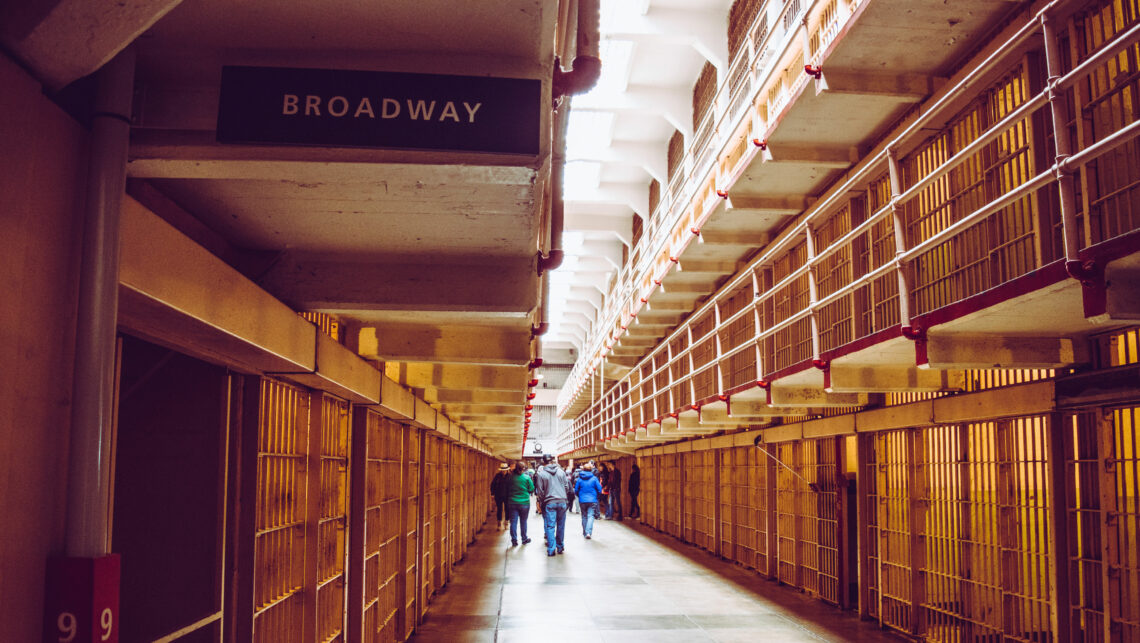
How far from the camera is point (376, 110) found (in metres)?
2.66

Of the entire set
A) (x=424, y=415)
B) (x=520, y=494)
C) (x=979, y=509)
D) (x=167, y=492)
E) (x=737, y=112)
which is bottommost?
(x=520, y=494)

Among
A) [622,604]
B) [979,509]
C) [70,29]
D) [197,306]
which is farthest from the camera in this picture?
[622,604]

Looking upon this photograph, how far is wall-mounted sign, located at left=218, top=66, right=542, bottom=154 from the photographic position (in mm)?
2625

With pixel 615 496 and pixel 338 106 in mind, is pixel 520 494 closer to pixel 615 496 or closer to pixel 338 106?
pixel 615 496

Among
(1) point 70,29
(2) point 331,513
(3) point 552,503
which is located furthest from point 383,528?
(3) point 552,503

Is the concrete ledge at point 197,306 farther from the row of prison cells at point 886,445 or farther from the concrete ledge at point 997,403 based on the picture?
the concrete ledge at point 997,403

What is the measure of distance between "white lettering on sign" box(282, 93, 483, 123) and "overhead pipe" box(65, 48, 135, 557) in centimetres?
48

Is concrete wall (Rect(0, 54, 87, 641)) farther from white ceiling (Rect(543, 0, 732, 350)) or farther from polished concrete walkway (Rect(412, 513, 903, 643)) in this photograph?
white ceiling (Rect(543, 0, 732, 350))

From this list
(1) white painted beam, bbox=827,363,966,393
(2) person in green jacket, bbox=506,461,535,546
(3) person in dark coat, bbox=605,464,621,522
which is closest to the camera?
(1) white painted beam, bbox=827,363,966,393

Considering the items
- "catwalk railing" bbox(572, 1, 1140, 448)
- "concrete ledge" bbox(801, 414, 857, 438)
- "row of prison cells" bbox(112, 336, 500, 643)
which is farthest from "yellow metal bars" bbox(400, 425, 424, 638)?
"concrete ledge" bbox(801, 414, 857, 438)

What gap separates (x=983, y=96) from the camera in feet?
20.9

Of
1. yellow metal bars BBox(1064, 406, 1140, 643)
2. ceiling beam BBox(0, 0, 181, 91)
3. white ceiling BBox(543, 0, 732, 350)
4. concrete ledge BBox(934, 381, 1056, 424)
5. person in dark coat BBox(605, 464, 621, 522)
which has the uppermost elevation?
white ceiling BBox(543, 0, 732, 350)

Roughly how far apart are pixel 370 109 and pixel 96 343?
3.20 feet

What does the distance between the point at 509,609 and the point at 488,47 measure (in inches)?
327
